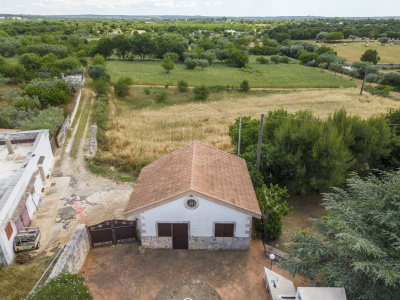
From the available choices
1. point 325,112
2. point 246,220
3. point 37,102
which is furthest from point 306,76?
point 246,220

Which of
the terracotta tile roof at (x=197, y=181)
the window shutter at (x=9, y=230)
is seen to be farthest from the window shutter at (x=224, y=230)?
the window shutter at (x=9, y=230)

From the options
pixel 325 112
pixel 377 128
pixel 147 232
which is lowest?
pixel 325 112

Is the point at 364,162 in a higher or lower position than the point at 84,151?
higher

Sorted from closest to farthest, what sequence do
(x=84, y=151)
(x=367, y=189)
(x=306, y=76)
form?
(x=367, y=189) < (x=84, y=151) < (x=306, y=76)

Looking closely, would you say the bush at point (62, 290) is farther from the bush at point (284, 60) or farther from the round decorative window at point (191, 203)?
the bush at point (284, 60)

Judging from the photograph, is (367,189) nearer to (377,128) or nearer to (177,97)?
(377,128)

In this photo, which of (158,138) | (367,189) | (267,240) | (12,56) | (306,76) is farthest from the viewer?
(12,56)

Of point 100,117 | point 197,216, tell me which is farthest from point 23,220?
point 100,117
